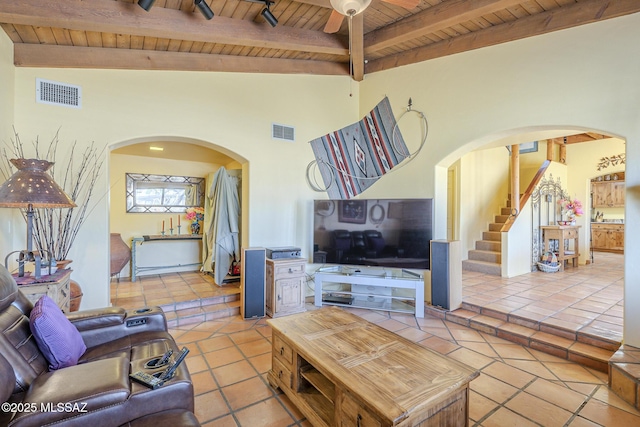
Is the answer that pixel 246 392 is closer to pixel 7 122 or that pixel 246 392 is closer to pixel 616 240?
pixel 7 122

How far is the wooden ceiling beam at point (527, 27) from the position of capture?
262 centimetres

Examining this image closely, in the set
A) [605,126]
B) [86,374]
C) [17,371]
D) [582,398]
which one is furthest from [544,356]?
[17,371]

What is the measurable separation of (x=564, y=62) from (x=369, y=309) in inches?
137

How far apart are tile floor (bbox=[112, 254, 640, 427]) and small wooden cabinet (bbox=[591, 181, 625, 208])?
6261 mm

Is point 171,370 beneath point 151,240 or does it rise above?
beneath

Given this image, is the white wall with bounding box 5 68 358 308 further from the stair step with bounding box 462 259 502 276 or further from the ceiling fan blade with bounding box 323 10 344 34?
the stair step with bounding box 462 259 502 276

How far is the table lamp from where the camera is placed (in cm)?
219

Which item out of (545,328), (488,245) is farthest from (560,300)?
(488,245)

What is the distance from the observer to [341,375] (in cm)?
154

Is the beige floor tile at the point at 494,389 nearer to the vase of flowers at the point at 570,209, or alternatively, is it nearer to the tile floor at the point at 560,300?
the tile floor at the point at 560,300

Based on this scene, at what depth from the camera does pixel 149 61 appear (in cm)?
339

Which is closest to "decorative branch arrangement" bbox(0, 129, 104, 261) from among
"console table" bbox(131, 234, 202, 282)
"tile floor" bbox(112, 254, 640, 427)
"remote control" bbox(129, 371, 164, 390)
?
"tile floor" bbox(112, 254, 640, 427)

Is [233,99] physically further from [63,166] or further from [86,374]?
[86,374]

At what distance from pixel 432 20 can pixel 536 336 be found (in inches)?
136
